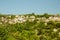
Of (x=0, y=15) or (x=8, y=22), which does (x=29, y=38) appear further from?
(x=0, y=15)

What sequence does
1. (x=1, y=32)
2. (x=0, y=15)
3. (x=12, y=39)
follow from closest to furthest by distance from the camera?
(x=12, y=39), (x=1, y=32), (x=0, y=15)

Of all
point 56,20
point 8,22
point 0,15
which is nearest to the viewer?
point 56,20

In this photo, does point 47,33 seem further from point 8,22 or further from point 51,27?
point 8,22

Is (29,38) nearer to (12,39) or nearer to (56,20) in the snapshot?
(12,39)

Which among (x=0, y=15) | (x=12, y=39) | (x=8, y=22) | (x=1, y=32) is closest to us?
(x=12, y=39)

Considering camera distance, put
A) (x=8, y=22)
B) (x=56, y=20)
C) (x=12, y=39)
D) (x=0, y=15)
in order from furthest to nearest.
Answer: (x=0, y=15), (x=8, y=22), (x=56, y=20), (x=12, y=39)

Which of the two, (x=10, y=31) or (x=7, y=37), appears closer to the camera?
(x=7, y=37)

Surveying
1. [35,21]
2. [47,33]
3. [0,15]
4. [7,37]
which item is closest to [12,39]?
[7,37]

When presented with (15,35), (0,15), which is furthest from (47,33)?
(0,15)

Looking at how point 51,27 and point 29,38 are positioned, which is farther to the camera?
point 51,27
